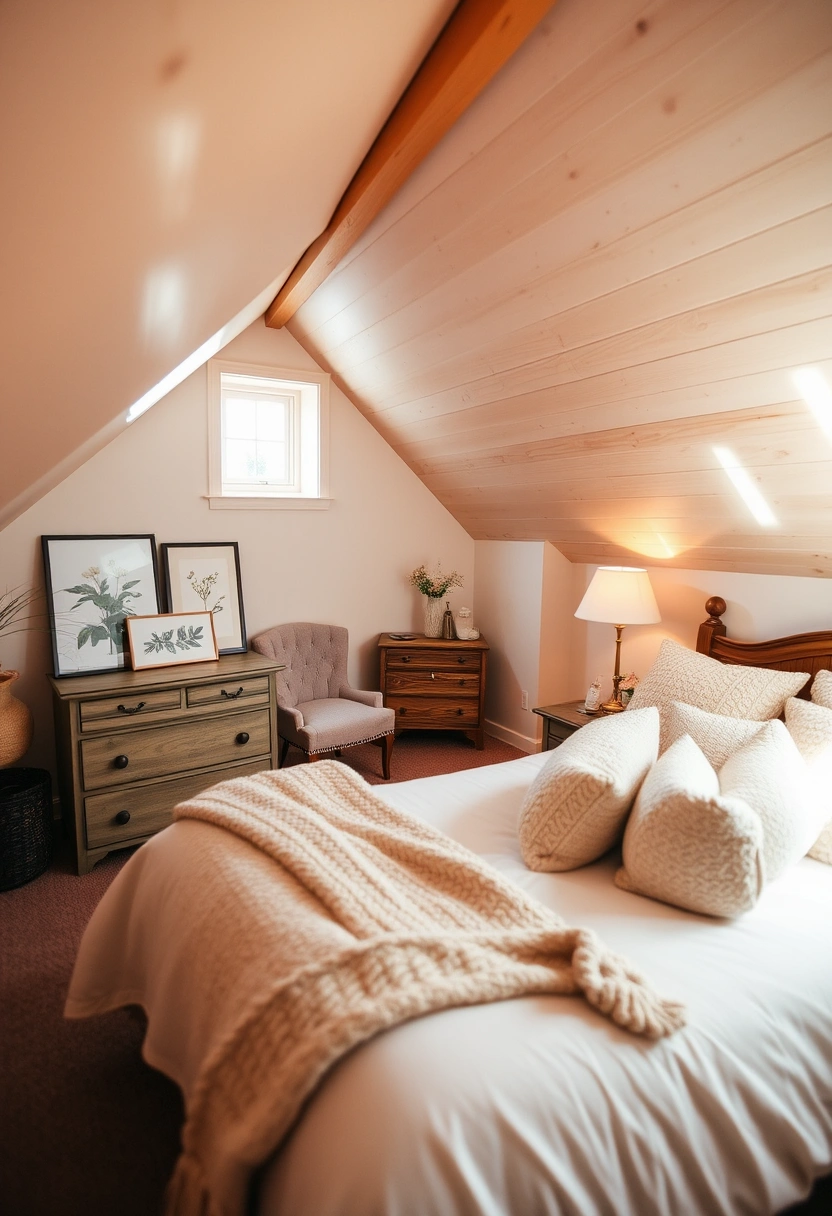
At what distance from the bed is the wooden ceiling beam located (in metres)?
1.93

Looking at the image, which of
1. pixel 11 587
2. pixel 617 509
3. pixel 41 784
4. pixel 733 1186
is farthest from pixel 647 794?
pixel 11 587

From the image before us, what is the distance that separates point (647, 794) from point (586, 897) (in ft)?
0.91

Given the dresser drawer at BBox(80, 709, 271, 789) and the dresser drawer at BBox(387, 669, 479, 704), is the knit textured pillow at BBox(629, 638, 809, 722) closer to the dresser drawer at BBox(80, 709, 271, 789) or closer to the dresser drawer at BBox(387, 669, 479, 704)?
the dresser drawer at BBox(387, 669, 479, 704)

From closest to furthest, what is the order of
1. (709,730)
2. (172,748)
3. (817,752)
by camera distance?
(817,752), (709,730), (172,748)

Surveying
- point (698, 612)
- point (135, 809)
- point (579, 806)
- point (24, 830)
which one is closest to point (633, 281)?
point (579, 806)

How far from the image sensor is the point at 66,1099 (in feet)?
5.53

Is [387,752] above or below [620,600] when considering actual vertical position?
below

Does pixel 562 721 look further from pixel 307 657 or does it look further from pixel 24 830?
pixel 24 830

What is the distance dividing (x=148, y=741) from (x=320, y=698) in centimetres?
123

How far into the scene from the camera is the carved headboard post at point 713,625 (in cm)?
299

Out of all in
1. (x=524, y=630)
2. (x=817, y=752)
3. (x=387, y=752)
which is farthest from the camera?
(x=524, y=630)

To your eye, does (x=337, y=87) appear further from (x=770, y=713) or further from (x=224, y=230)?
(x=770, y=713)

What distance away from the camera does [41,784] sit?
2.74 meters

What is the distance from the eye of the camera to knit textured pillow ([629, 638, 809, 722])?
2270mm
